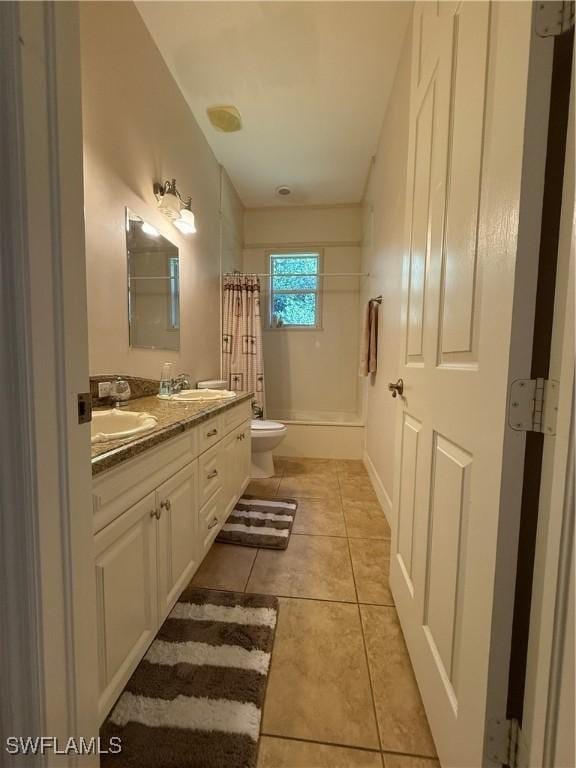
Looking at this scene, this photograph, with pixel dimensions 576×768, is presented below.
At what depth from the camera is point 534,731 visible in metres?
0.52

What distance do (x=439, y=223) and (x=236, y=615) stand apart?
1.61m

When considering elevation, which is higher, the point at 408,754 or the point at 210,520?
the point at 210,520

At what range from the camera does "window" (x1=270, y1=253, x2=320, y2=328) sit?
12.3ft

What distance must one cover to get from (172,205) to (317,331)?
7.21 feet

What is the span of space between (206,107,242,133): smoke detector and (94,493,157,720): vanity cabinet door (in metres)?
2.59

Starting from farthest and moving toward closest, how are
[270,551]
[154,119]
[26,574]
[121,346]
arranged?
1. [154,119]
2. [270,551]
3. [121,346]
4. [26,574]

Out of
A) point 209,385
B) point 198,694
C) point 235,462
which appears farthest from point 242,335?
point 198,694

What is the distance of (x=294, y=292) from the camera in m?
3.77

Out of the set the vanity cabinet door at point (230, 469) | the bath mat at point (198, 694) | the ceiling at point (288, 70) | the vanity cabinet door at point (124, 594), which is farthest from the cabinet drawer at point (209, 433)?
the ceiling at point (288, 70)


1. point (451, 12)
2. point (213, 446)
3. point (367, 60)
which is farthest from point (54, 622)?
point (367, 60)

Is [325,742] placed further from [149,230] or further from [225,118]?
[225,118]

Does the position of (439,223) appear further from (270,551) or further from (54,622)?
(270,551)

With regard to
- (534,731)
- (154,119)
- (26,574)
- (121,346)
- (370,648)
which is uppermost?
(154,119)

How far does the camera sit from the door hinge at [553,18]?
0.51 metres
